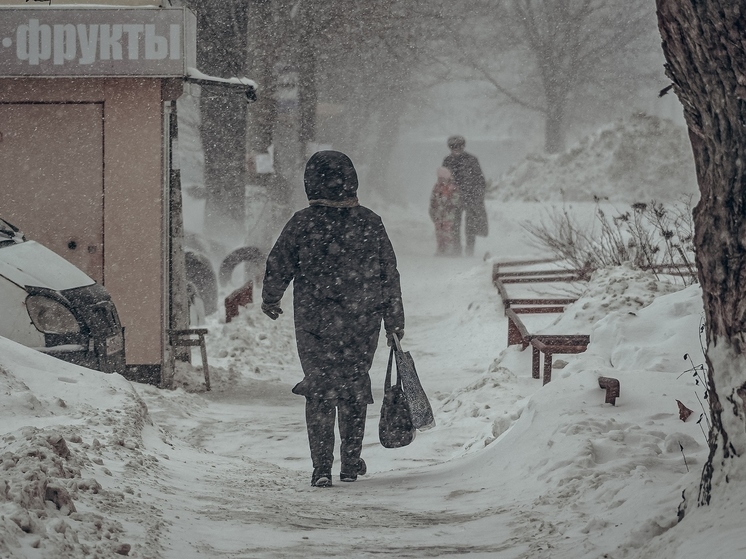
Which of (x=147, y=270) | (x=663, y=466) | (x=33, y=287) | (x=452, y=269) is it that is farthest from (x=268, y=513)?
(x=452, y=269)

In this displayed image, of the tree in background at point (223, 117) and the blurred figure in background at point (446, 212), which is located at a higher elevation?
the tree in background at point (223, 117)

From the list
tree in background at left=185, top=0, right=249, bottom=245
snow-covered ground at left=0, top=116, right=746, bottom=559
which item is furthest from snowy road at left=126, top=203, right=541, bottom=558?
tree in background at left=185, top=0, right=249, bottom=245

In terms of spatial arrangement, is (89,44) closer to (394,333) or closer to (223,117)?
(394,333)

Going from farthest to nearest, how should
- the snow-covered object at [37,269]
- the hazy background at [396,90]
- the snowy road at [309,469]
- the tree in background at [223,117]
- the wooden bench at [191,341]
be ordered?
the hazy background at [396,90] → the tree in background at [223,117] → the wooden bench at [191,341] → the snow-covered object at [37,269] → the snowy road at [309,469]

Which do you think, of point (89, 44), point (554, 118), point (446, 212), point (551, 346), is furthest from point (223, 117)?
point (554, 118)

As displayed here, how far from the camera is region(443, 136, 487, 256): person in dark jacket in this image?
2236cm

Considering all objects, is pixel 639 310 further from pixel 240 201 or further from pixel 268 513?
pixel 240 201

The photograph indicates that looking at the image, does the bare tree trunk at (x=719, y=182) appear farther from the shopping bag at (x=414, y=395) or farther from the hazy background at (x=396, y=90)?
the hazy background at (x=396, y=90)

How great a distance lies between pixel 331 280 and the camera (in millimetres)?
5750

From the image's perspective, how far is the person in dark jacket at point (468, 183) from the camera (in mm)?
22359

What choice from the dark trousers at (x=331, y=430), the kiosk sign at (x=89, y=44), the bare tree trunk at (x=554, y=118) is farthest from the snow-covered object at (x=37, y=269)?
the bare tree trunk at (x=554, y=118)

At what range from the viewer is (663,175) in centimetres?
3050

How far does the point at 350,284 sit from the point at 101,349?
3.41 m

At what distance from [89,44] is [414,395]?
16.2 ft
